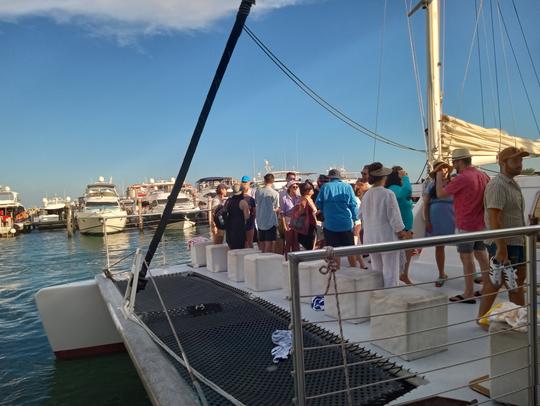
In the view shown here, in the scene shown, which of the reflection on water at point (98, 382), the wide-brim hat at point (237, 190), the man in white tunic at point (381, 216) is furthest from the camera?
the wide-brim hat at point (237, 190)

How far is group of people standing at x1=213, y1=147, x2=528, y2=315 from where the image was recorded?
12.3 ft

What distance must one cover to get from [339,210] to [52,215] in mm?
55510

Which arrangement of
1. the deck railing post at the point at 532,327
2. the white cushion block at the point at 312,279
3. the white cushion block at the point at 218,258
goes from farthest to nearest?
the white cushion block at the point at 218,258
the white cushion block at the point at 312,279
the deck railing post at the point at 532,327

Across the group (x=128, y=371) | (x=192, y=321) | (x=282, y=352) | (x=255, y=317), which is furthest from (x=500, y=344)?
(x=128, y=371)

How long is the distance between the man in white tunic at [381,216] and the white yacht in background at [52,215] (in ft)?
166

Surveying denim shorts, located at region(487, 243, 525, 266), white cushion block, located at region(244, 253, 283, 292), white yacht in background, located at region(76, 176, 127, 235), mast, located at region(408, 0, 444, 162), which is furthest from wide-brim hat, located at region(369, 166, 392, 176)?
white yacht in background, located at region(76, 176, 127, 235)

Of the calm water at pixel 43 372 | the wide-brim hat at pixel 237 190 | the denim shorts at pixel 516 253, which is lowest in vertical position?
the calm water at pixel 43 372

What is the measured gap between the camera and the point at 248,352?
152 inches

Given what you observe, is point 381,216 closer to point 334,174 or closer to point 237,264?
point 334,174

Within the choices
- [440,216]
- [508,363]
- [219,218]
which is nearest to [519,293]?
[508,363]

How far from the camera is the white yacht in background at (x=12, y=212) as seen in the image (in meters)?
43.9

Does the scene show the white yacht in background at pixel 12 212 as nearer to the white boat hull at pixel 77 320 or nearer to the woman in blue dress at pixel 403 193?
the white boat hull at pixel 77 320

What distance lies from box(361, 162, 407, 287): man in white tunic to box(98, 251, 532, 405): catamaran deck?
84 cm

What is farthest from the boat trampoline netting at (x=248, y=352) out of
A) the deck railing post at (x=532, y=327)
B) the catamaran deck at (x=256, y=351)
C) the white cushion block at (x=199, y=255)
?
the white cushion block at (x=199, y=255)
